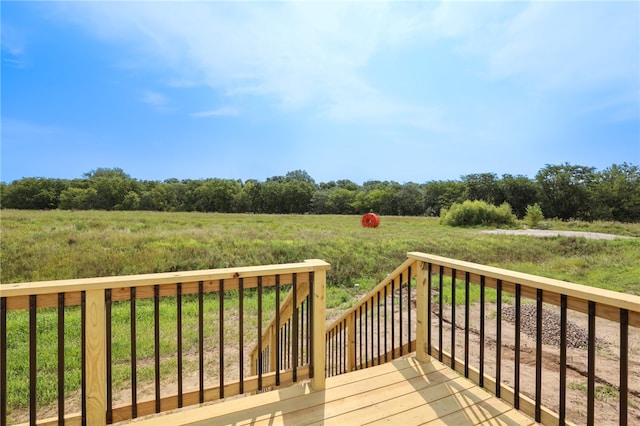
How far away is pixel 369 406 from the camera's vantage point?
79.4 inches

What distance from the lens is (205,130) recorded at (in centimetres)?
2311

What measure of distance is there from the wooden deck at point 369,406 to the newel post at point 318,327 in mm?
90

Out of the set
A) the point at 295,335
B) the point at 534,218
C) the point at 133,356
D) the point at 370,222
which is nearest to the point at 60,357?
the point at 133,356

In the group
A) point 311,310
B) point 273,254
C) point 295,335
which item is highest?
point 311,310

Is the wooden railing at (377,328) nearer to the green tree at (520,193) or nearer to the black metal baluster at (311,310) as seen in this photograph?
the black metal baluster at (311,310)

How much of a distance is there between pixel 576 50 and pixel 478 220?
22.4 m

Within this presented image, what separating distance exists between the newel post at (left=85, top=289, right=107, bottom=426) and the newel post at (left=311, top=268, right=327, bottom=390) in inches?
51.9

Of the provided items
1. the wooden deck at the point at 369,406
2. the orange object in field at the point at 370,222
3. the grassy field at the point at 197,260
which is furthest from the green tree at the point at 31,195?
the wooden deck at the point at 369,406

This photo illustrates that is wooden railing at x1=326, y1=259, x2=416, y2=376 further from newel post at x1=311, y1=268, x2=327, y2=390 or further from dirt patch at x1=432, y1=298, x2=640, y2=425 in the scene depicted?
dirt patch at x1=432, y1=298, x2=640, y2=425

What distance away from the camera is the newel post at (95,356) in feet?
5.46

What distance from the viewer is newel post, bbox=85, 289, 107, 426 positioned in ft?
5.46

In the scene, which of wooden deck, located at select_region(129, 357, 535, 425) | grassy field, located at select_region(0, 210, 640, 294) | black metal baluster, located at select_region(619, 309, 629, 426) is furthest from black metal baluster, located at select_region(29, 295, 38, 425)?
grassy field, located at select_region(0, 210, 640, 294)

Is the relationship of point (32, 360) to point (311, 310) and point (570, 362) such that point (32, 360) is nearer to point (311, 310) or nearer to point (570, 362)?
point (311, 310)

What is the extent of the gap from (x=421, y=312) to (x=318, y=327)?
102 centimetres
